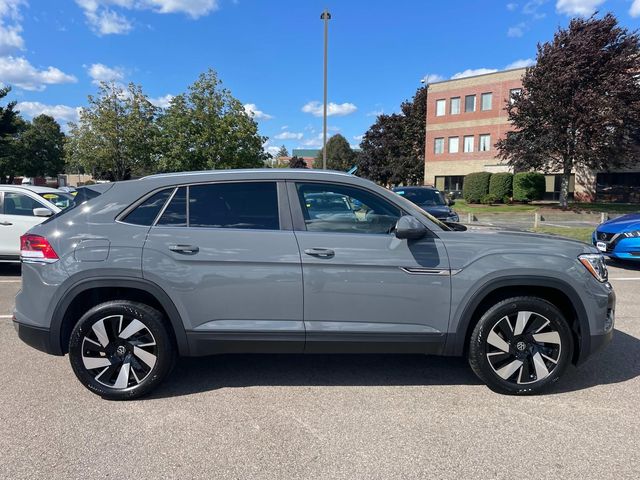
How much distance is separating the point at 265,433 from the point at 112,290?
1636 millimetres

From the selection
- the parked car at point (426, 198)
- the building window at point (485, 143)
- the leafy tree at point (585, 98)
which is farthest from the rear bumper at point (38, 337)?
the building window at point (485, 143)

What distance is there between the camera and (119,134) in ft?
82.0

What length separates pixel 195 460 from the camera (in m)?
2.63

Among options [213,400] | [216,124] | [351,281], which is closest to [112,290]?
[213,400]

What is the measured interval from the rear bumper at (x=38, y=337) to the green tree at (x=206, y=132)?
61.9 ft

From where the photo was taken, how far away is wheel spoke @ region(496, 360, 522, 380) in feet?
11.1

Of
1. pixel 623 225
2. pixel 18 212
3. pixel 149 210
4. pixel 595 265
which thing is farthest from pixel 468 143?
pixel 149 210

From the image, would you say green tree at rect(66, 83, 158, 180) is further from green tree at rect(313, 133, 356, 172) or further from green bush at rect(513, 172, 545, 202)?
green tree at rect(313, 133, 356, 172)

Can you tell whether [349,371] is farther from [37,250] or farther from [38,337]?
[37,250]

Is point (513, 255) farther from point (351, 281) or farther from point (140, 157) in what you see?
point (140, 157)

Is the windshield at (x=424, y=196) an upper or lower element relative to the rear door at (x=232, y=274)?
upper

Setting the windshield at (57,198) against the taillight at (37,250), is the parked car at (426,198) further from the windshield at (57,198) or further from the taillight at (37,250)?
the taillight at (37,250)

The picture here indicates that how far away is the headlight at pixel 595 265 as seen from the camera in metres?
3.38

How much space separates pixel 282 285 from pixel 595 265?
2.45 metres
